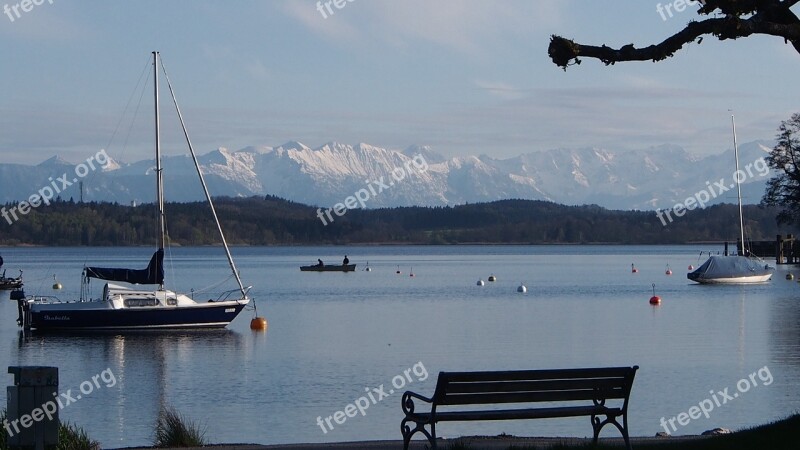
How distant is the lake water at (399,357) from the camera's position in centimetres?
2267

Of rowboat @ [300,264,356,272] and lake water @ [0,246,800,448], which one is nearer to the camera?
lake water @ [0,246,800,448]

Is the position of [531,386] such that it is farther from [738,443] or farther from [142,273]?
[142,273]

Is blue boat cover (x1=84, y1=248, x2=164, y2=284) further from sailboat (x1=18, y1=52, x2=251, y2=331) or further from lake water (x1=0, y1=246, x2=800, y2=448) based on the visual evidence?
lake water (x1=0, y1=246, x2=800, y2=448)

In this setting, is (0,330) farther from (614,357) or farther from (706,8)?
(706,8)

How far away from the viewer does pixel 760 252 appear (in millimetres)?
113750

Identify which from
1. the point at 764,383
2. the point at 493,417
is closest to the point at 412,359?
the point at 764,383

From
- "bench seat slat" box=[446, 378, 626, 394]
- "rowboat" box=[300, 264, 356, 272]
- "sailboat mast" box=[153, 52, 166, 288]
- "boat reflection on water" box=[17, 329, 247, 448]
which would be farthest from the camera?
"rowboat" box=[300, 264, 356, 272]

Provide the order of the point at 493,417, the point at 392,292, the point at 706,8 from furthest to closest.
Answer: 1. the point at 392,292
2. the point at 493,417
3. the point at 706,8

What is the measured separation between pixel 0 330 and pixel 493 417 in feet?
129

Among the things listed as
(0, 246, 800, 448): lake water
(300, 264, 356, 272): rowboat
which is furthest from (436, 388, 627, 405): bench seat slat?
(300, 264, 356, 272): rowboat

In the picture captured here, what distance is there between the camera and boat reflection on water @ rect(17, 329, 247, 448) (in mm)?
23594

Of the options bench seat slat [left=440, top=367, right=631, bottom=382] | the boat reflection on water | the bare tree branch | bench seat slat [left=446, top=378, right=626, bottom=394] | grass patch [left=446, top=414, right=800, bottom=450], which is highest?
the bare tree branch
